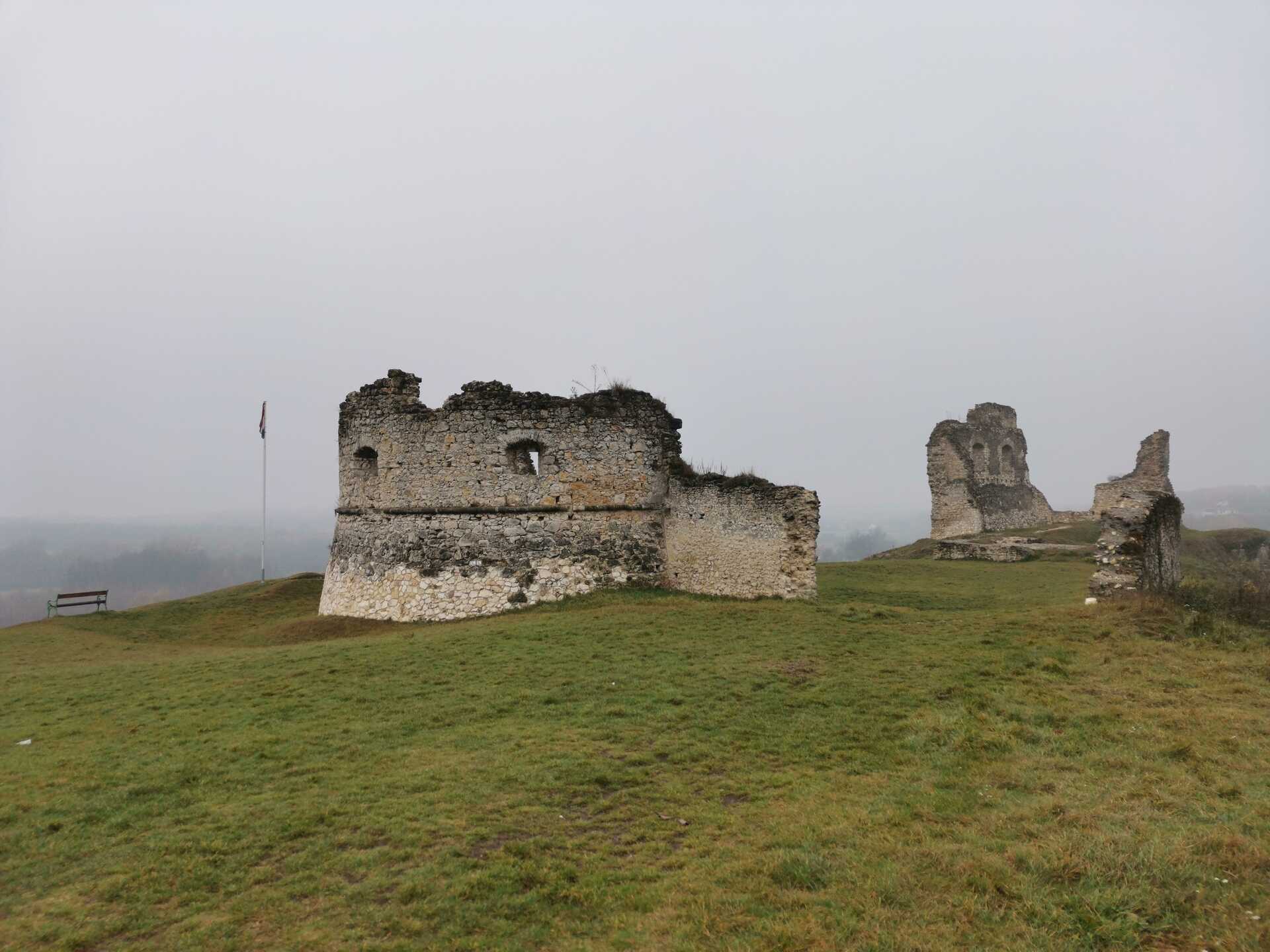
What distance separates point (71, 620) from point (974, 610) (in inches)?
886

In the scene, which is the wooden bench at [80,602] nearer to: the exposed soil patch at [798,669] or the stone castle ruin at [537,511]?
the stone castle ruin at [537,511]

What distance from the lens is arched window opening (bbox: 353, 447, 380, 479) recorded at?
1812 centimetres

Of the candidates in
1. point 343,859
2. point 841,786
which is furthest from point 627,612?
point 343,859

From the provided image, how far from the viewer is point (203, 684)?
10.8m

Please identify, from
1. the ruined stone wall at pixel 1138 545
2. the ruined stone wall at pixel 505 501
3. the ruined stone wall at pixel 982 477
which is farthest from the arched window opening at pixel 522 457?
the ruined stone wall at pixel 982 477

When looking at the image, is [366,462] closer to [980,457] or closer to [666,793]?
[666,793]

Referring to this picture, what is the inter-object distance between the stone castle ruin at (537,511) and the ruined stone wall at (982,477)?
20.7m

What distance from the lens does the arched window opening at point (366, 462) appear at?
18.1 metres

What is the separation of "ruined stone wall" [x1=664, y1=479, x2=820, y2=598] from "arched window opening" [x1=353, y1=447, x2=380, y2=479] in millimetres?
7544

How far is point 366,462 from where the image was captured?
18.5m

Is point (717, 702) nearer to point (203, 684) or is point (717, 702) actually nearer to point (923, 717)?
point (923, 717)

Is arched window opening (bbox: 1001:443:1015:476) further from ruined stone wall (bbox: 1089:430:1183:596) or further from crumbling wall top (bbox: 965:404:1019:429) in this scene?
ruined stone wall (bbox: 1089:430:1183:596)

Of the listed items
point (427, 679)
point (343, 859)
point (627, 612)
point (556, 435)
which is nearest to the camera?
point (343, 859)

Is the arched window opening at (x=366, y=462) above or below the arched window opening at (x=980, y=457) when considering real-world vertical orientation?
below
